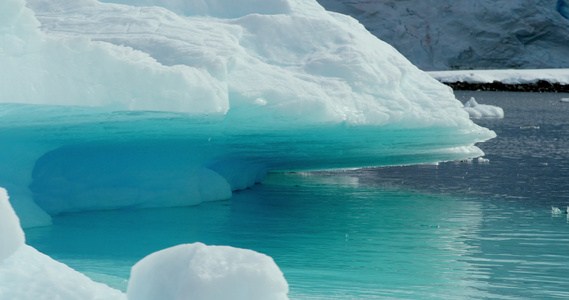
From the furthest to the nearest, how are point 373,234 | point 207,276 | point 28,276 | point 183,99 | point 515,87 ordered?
point 515,87
point 373,234
point 183,99
point 28,276
point 207,276

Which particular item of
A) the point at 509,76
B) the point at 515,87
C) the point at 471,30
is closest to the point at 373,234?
the point at 509,76

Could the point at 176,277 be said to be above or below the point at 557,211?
above

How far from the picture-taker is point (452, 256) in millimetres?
5070

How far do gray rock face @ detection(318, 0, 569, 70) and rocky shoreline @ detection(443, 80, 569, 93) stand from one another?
3.29m

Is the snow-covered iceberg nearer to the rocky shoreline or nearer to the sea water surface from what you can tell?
the sea water surface

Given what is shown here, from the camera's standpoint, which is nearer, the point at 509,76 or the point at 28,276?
the point at 28,276

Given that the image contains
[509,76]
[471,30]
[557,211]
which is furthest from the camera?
[471,30]

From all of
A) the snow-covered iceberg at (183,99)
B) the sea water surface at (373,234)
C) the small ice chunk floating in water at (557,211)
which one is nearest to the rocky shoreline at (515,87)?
the sea water surface at (373,234)

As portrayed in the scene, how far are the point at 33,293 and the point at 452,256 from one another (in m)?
3.19

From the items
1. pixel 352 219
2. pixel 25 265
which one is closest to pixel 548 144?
pixel 352 219

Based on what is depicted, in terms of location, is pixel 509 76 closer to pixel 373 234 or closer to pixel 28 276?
pixel 373 234

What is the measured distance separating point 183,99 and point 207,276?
2946 mm

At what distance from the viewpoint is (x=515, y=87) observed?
30156mm

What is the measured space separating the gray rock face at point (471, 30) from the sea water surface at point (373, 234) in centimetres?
2511
